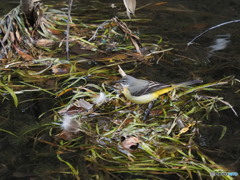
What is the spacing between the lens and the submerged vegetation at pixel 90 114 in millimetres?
3717

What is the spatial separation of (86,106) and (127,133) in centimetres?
69

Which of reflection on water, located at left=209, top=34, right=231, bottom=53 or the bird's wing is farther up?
the bird's wing

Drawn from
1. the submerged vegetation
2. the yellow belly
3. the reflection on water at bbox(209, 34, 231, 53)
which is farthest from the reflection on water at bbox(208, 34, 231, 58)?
the yellow belly

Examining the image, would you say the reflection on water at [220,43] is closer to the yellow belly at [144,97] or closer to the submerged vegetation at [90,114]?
the submerged vegetation at [90,114]

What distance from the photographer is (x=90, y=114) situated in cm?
462

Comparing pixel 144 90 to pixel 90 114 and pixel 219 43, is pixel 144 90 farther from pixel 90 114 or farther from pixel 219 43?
pixel 219 43

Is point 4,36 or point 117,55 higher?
point 4,36

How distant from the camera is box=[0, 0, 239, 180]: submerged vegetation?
3717 mm

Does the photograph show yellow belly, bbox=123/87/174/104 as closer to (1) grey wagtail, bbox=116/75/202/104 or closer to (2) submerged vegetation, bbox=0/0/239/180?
(1) grey wagtail, bbox=116/75/202/104

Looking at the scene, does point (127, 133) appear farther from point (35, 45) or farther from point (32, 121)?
point (35, 45)

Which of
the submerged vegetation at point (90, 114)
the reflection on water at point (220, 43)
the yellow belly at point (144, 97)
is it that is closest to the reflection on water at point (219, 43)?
the reflection on water at point (220, 43)

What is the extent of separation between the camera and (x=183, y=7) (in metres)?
8.21

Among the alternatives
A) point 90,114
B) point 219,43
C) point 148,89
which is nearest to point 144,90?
point 148,89

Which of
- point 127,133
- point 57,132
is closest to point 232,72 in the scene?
point 127,133
